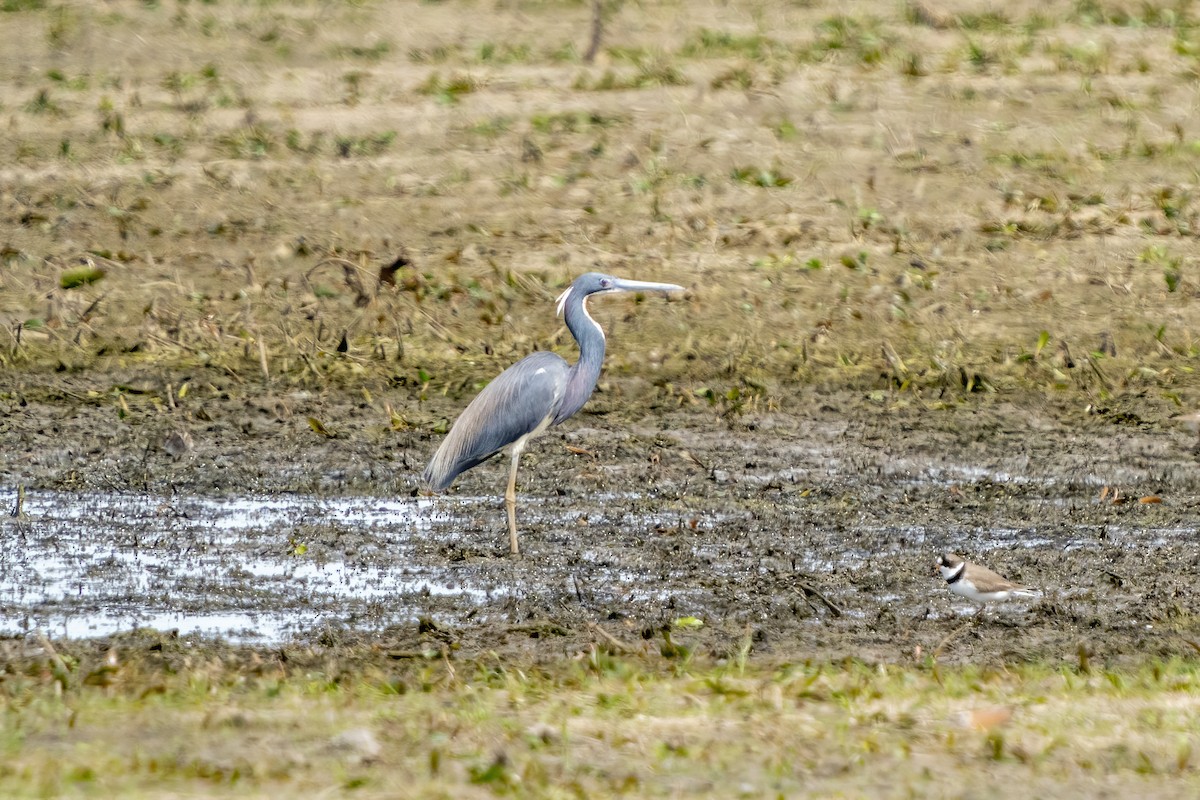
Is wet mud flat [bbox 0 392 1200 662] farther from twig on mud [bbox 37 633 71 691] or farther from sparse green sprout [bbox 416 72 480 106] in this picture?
sparse green sprout [bbox 416 72 480 106]

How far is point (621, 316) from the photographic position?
12.5 metres

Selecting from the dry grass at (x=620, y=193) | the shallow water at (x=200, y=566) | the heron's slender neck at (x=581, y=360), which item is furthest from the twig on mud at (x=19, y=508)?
the dry grass at (x=620, y=193)

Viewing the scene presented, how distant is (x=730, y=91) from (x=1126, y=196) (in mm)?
3654

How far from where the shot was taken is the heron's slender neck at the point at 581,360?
934 centimetres

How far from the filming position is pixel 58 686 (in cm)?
598

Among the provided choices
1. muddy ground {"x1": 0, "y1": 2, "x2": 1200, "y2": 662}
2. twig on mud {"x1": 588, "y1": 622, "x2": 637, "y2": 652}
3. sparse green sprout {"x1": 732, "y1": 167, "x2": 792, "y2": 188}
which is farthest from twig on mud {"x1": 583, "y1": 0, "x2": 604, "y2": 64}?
twig on mud {"x1": 588, "y1": 622, "x2": 637, "y2": 652}

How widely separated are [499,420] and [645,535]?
3.34 feet

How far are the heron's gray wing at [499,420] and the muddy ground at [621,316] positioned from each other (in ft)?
0.81

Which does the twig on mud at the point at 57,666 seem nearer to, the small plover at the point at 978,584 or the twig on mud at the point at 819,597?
the twig on mud at the point at 819,597

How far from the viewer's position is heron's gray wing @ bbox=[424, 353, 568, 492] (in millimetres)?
9086

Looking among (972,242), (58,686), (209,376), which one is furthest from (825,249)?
(58,686)

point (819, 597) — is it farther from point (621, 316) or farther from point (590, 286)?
point (621, 316)

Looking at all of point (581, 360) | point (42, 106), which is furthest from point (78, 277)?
point (581, 360)

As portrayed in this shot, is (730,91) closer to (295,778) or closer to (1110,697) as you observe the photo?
(1110,697)
